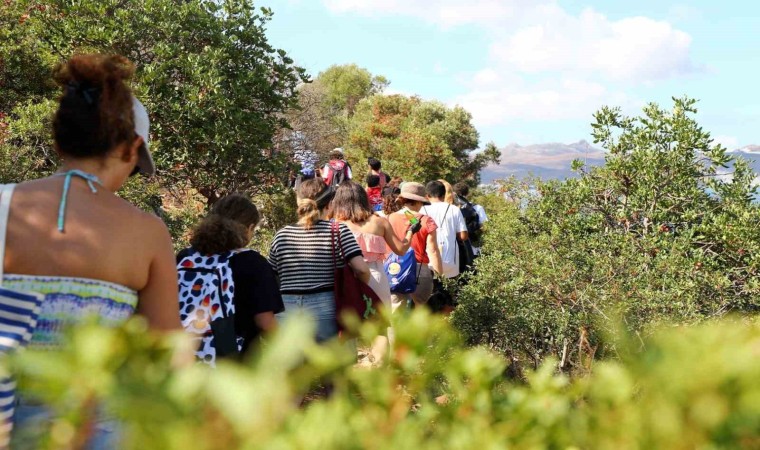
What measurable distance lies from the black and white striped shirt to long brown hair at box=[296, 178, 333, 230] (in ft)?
0.19

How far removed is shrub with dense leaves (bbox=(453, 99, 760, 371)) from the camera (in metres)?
5.46

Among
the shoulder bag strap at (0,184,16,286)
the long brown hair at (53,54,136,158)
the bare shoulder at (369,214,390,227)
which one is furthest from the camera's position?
the bare shoulder at (369,214,390,227)

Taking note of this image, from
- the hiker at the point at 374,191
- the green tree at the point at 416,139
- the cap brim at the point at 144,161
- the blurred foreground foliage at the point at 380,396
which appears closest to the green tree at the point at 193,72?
the hiker at the point at 374,191

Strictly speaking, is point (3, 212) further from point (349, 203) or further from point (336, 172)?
point (336, 172)

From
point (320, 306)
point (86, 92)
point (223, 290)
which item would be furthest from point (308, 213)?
point (86, 92)

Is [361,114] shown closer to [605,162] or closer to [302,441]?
[605,162]

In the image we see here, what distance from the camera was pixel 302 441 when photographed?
2.92 ft

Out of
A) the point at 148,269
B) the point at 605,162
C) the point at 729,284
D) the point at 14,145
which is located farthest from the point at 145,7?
the point at 148,269

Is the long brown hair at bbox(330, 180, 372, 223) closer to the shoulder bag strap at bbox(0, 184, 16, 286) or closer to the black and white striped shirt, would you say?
the black and white striped shirt

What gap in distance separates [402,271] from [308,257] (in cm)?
214

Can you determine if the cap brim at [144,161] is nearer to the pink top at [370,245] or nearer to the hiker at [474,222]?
the pink top at [370,245]

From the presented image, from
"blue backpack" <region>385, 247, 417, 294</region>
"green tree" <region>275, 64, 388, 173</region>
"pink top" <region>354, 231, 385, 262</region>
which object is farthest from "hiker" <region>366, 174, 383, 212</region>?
"pink top" <region>354, 231, 385, 262</region>

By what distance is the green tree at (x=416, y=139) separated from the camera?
20.2 m

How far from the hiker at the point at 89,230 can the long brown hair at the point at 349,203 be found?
390 centimetres
